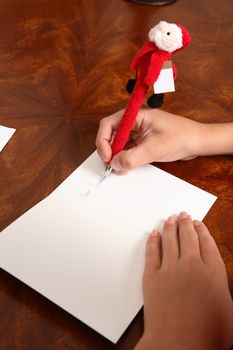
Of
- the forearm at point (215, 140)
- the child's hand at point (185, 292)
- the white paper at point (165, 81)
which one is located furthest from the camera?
the forearm at point (215, 140)

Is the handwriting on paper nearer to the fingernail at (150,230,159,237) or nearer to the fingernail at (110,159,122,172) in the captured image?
the fingernail at (110,159,122,172)

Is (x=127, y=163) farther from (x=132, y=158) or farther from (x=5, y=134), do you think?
(x=5, y=134)

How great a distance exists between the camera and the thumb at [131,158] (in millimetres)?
634

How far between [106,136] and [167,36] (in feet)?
0.70

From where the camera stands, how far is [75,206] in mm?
619

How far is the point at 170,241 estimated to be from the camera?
567 millimetres

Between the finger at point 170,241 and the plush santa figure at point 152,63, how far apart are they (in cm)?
16

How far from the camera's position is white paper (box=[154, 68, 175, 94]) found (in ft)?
1.94

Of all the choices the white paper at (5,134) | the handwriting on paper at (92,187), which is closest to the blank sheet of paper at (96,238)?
the handwriting on paper at (92,187)

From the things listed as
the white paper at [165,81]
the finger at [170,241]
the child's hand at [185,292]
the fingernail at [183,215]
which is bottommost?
the child's hand at [185,292]

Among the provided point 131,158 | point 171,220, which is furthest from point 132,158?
point 171,220

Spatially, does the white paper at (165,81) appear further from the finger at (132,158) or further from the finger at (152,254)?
the finger at (152,254)

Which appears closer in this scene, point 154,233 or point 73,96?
point 154,233

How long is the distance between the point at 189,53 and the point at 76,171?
0.47 meters
